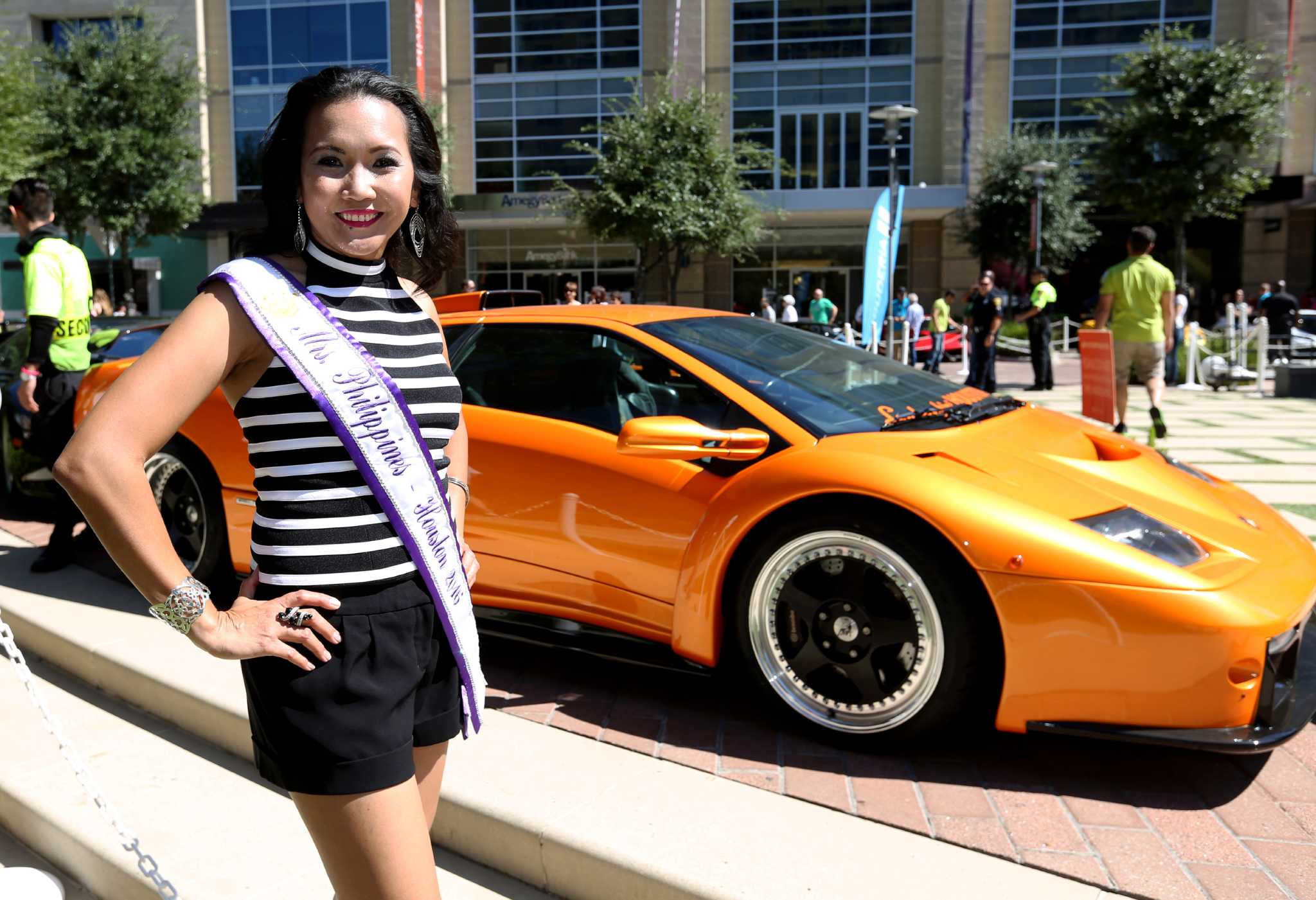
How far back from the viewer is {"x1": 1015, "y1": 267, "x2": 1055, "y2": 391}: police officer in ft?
46.2

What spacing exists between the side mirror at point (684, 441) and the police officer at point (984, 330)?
426 inches

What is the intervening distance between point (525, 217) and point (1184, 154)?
17.8m

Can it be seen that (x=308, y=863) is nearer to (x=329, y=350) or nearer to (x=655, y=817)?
(x=655, y=817)

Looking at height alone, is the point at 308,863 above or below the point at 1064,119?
below

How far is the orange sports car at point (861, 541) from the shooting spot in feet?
8.63

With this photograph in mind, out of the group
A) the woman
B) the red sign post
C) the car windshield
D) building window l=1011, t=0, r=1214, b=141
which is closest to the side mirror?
the car windshield

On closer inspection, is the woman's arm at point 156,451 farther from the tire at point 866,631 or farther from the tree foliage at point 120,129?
the tree foliage at point 120,129

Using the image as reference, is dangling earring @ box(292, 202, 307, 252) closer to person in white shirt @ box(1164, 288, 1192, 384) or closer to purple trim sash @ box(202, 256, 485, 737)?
purple trim sash @ box(202, 256, 485, 737)

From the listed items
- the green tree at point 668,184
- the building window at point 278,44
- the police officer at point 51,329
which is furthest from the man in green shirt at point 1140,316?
the building window at point 278,44

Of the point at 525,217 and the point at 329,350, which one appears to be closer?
the point at 329,350

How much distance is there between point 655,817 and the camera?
2549 millimetres

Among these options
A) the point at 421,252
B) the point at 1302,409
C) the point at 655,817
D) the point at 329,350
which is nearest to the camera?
the point at 329,350

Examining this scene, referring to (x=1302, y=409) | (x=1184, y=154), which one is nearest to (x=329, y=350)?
(x=1302, y=409)

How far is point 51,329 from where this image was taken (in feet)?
16.0
